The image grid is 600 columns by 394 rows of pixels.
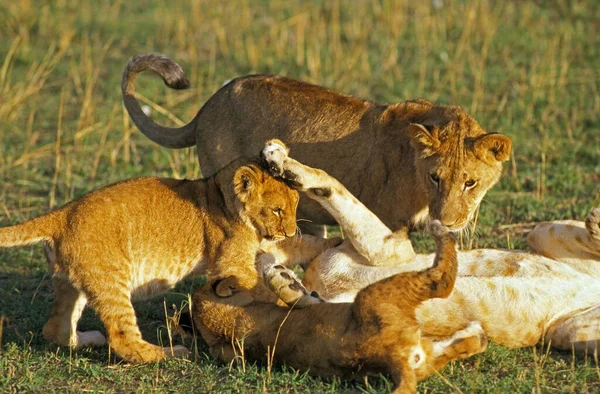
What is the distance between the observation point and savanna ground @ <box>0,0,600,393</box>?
5344mm

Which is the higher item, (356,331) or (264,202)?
(264,202)

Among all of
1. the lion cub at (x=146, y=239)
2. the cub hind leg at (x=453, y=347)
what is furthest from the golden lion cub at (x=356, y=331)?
the lion cub at (x=146, y=239)

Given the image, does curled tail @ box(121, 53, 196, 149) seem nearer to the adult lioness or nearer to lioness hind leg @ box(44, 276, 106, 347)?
the adult lioness

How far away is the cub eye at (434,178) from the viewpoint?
581 centimetres

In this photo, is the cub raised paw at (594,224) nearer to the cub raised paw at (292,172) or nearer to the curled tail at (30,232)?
the cub raised paw at (292,172)

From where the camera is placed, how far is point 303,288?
5480mm

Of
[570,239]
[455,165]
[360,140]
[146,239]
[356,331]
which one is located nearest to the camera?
[356,331]

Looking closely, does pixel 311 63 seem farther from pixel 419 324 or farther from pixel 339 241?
pixel 419 324

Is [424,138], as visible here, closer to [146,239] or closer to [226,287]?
[226,287]

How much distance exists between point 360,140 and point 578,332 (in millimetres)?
1846

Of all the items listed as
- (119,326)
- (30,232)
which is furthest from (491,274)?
(30,232)

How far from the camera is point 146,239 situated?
224 inches

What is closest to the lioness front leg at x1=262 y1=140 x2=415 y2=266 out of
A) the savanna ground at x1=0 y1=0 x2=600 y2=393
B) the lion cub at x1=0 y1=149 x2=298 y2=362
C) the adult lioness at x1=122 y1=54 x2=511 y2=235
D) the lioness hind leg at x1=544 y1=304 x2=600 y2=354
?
the lion cub at x1=0 y1=149 x2=298 y2=362

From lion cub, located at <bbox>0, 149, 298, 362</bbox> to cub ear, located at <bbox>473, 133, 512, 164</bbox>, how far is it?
3.58ft
